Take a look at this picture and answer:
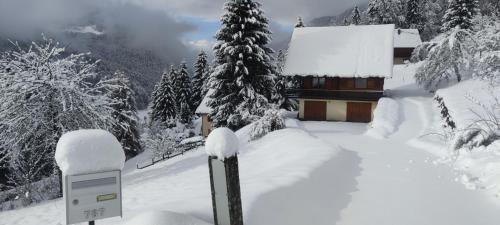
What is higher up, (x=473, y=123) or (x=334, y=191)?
(x=473, y=123)

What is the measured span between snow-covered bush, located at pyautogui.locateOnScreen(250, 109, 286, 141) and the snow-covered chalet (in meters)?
10.4

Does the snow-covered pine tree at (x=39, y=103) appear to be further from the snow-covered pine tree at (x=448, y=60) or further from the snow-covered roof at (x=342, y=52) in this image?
the snow-covered pine tree at (x=448, y=60)

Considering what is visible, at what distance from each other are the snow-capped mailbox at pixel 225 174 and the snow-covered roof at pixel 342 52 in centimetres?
2646

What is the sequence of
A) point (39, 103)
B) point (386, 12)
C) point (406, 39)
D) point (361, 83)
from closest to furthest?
point (39, 103) → point (361, 83) → point (406, 39) → point (386, 12)

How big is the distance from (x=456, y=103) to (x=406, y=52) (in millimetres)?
45874

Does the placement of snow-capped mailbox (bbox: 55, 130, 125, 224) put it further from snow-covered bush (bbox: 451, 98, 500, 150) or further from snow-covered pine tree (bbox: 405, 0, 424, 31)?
snow-covered pine tree (bbox: 405, 0, 424, 31)

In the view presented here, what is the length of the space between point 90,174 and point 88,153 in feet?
0.87

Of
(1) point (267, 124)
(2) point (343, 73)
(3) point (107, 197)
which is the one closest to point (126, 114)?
(2) point (343, 73)

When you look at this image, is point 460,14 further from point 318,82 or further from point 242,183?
point 242,183

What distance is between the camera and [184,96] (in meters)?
57.8

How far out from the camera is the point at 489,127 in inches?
485

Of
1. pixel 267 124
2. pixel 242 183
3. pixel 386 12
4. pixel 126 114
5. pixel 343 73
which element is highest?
pixel 386 12

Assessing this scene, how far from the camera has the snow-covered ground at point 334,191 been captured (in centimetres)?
757

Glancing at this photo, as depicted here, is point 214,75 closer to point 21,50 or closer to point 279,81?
point 279,81
